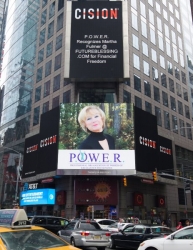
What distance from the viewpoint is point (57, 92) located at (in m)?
47.3

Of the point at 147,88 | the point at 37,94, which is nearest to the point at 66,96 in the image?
the point at 37,94

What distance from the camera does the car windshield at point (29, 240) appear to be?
19.4ft

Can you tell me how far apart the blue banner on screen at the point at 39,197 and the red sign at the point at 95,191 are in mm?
4769

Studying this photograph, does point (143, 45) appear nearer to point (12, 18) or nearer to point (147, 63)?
point (147, 63)

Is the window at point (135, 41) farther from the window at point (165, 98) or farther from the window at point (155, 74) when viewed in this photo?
the window at point (165, 98)

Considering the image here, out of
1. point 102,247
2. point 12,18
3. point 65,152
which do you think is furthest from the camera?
point 12,18

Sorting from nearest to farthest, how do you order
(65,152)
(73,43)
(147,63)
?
(65,152) < (73,43) < (147,63)

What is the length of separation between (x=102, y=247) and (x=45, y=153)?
2752cm

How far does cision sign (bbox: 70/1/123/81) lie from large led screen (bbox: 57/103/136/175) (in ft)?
18.5

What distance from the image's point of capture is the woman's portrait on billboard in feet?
126

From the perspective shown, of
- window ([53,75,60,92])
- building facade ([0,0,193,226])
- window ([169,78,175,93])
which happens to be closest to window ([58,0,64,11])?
→ building facade ([0,0,193,226])

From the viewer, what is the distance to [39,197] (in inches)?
1647

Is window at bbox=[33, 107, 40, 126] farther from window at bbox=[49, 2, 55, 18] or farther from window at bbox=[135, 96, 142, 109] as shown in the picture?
window at bbox=[49, 2, 55, 18]

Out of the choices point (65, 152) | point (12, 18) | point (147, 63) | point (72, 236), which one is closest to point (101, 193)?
point (65, 152)
